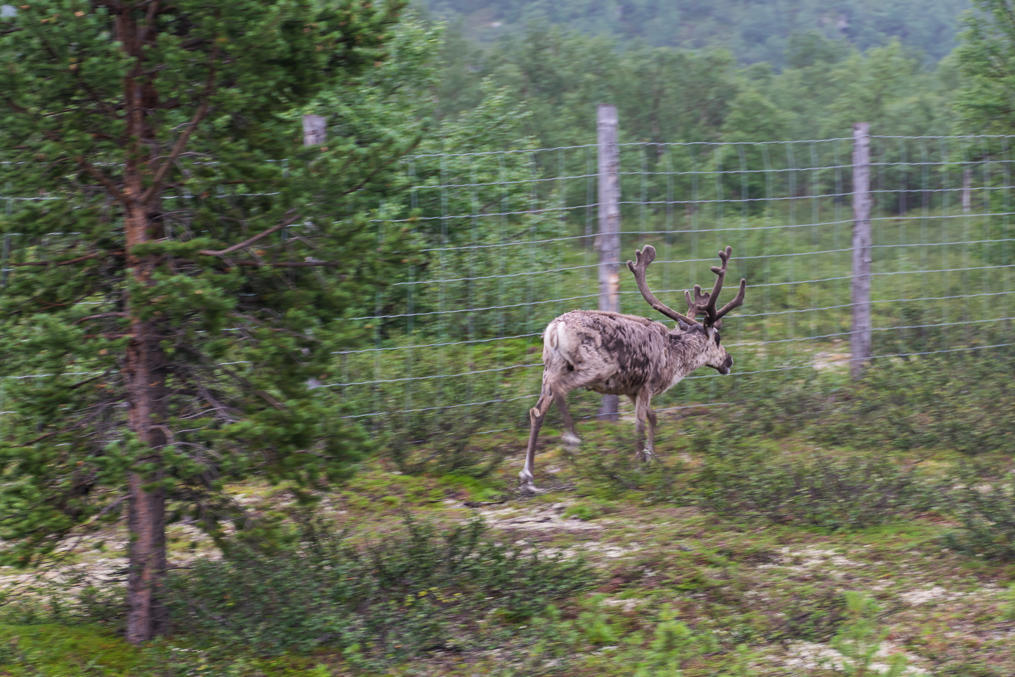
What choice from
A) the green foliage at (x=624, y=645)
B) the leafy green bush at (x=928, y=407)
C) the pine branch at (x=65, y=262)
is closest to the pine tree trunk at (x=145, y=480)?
the pine branch at (x=65, y=262)

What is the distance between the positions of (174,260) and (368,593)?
6.95ft

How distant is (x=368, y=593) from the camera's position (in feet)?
20.3

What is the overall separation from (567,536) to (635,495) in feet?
3.29

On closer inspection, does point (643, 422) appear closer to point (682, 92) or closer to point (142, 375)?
point (142, 375)

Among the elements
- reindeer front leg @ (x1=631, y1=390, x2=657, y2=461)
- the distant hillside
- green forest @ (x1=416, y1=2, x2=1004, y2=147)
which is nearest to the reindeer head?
reindeer front leg @ (x1=631, y1=390, x2=657, y2=461)

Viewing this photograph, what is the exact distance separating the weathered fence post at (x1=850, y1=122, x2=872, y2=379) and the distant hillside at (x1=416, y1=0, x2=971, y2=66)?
230ft

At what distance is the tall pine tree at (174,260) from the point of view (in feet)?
16.9

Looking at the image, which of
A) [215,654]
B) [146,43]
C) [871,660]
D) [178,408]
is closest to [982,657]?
[871,660]

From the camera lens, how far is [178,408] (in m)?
→ 5.81

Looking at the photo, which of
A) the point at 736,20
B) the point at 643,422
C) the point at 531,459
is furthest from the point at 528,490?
the point at 736,20

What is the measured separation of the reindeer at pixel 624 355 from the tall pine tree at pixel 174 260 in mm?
3118

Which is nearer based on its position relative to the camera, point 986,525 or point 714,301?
point 986,525

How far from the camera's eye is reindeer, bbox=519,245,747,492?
28.4 feet

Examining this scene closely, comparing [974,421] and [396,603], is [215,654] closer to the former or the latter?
[396,603]
